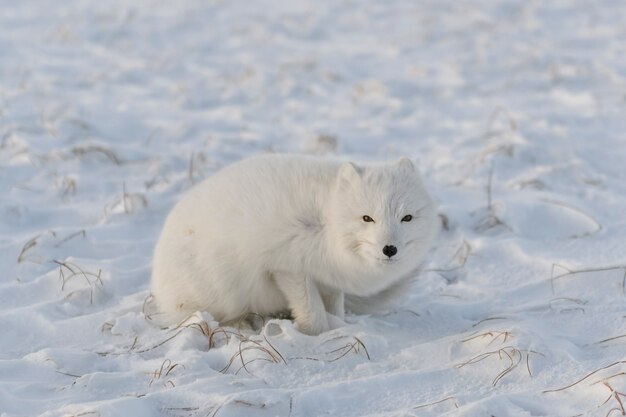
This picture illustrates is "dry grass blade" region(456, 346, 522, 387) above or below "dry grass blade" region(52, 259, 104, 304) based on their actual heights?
above

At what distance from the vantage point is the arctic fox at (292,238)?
3.48 m

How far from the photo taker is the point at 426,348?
3.38 m

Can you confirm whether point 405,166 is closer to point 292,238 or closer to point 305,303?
point 292,238

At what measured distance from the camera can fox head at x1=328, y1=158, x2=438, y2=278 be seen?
11.1 feet

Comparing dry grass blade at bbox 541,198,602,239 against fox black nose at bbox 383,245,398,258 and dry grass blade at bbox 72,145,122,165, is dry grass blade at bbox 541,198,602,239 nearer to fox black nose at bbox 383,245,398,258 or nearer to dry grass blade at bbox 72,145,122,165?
fox black nose at bbox 383,245,398,258

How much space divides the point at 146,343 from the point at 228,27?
819cm

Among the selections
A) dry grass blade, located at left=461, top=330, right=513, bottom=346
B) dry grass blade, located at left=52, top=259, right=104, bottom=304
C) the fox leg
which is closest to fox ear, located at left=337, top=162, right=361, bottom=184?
the fox leg

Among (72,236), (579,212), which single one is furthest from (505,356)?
(72,236)

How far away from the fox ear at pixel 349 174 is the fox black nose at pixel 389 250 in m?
0.36

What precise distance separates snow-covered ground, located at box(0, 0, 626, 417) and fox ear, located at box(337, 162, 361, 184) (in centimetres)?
69

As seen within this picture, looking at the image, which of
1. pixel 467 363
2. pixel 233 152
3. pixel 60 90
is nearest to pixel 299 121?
pixel 233 152

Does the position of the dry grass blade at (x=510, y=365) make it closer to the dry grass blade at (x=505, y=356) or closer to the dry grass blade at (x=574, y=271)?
the dry grass blade at (x=505, y=356)

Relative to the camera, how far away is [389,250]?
333 centimetres

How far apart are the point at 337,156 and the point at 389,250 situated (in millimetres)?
3009
